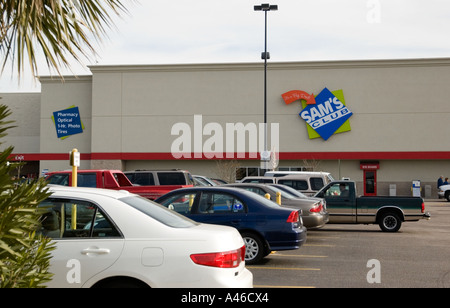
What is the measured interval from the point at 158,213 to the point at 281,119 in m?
40.6

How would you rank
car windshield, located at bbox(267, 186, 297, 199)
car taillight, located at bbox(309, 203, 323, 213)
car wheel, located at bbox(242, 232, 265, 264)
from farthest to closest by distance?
car windshield, located at bbox(267, 186, 297, 199), car taillight, located at bbox(309, 203, 323, 213), car wheel, located at bbox(242, 232, 265, 264)

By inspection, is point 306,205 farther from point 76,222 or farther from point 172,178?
point 76,222

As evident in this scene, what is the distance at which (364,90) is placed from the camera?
45.7m

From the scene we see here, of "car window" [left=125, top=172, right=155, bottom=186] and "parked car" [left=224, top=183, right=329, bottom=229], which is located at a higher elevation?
"car window" [left=125, top=172, right=155, bottom=186]

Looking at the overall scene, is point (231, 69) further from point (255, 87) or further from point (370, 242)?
point (370, 242)

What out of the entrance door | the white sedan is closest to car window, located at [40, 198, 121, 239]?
the white sedan

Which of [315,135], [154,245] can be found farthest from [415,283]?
[315,135]

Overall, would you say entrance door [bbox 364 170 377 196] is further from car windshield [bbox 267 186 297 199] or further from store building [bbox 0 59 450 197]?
car windshield [bbox 267 186 297 199]

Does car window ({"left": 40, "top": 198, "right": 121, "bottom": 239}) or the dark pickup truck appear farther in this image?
the dark pickup truck

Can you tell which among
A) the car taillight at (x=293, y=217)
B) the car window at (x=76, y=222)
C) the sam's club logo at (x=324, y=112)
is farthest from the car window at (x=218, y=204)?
the sam's club logo at (x=324, y=112)

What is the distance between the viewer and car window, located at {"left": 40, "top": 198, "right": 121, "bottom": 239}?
5.86 metres

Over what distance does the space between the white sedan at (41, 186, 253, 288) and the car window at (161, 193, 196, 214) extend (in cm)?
542

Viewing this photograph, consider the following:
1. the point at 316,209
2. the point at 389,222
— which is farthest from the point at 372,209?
the point at 316,209
